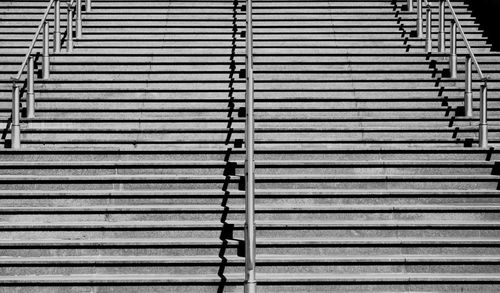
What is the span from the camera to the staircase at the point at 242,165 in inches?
327

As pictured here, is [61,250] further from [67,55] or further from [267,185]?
[67,55]

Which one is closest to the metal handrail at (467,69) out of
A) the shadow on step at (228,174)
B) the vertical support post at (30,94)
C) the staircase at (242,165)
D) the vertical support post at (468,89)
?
the vertical support post at (468,89)

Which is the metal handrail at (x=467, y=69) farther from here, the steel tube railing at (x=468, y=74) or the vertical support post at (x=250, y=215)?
the vertical support post at (x=250, y=215)

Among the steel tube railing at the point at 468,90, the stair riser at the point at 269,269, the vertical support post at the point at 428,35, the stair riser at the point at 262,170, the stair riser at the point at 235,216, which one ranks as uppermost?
the vertical support post at the point at 428,35

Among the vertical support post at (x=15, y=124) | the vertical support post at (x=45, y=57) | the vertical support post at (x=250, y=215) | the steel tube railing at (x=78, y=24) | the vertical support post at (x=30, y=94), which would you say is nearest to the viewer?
the vertical support post at (x=250, y=215)

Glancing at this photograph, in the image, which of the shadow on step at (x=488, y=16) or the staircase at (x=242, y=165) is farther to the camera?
the shadow on step at (x=488, y=16)

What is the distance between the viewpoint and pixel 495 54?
456 inches

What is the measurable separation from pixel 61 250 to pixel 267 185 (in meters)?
2.15

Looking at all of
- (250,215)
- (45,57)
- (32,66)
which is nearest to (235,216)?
(250,215)

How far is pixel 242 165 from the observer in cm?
927

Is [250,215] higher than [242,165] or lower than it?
lower

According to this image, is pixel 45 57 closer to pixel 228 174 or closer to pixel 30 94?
pixel 30 94

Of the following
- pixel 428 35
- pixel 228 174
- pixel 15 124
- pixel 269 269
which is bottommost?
pixel 269 269

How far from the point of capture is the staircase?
8305 mm
